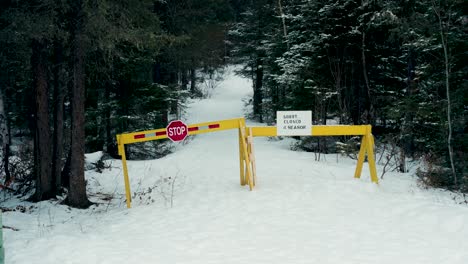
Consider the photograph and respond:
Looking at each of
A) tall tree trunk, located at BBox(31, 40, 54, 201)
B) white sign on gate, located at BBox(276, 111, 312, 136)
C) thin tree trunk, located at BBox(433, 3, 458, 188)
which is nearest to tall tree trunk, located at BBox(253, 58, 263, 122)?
thin tree trunk, located at BBox(433, 3, 458, 188)

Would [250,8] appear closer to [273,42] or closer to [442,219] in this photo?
[273,42]

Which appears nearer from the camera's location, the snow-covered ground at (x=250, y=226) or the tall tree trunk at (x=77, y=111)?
the snow-covered ground at (x=250, y=226)

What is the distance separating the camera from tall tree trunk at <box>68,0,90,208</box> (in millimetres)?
9016

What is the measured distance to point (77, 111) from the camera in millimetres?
9242

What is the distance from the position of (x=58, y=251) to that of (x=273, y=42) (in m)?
18.3

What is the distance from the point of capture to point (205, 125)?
28.0 feet

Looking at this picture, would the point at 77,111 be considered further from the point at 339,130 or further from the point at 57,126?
the point at 339,130

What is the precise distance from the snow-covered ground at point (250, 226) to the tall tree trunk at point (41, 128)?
0.63 meters

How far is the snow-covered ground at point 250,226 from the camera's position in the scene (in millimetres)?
4992

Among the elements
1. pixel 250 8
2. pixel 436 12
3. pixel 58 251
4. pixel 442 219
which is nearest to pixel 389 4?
pixel 436 12

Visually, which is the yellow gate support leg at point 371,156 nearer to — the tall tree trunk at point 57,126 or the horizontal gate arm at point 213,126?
the horizontal gate arm at point 213,126

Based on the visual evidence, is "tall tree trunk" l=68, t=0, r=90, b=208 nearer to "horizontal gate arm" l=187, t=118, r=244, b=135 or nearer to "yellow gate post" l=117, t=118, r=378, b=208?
"yellow gate post" l=117, t=118, r=378, b=208

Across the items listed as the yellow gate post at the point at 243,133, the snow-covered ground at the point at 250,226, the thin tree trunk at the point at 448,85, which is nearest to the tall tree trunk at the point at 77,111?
the snow-covered ground at the point at 250,226

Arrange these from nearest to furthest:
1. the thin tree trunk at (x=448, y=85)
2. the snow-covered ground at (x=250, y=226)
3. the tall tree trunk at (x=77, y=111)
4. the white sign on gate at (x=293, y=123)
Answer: the snow-covered ground at (x=250, y=226)
the white sign on gate at (x=293, y=123)
the tall tree trunk at (x=77, y=111)
the thin tree trunk at (x=448, y=85)
